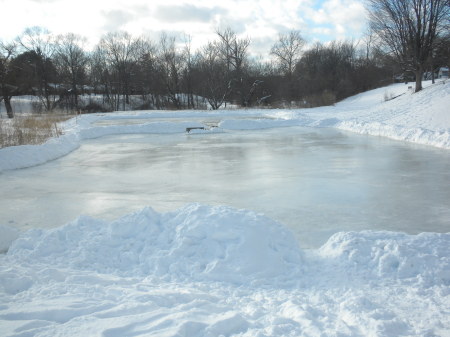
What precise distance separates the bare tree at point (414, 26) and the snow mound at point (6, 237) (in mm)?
25941

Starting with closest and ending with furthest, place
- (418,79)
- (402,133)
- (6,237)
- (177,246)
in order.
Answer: (177,246), (6,237), (402,133), (418,79)

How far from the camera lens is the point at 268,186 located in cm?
712

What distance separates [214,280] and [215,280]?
1 cm

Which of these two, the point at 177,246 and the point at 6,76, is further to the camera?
the point at 6,76

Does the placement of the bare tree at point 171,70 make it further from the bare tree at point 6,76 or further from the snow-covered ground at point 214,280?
the snow-covered ground at point 214,280

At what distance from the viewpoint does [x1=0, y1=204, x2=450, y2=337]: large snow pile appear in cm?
261

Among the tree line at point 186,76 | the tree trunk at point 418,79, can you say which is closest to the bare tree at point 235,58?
the tree line at point 186,76

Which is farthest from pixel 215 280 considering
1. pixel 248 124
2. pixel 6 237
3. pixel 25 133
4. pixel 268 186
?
pixel 248 124

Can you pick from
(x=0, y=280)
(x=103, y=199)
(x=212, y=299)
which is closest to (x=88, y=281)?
(x=0, y=280)

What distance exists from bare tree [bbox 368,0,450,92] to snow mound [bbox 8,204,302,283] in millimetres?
24750

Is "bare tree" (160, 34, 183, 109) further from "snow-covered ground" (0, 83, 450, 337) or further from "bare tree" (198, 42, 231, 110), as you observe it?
"snow-covered ground" (0, 83, 450, 337)

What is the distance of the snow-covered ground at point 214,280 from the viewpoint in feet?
8.57

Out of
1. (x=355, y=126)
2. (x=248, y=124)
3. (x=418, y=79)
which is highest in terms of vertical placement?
(x=418, y=79)

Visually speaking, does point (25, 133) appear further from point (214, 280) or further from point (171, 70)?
point (171, 70)
